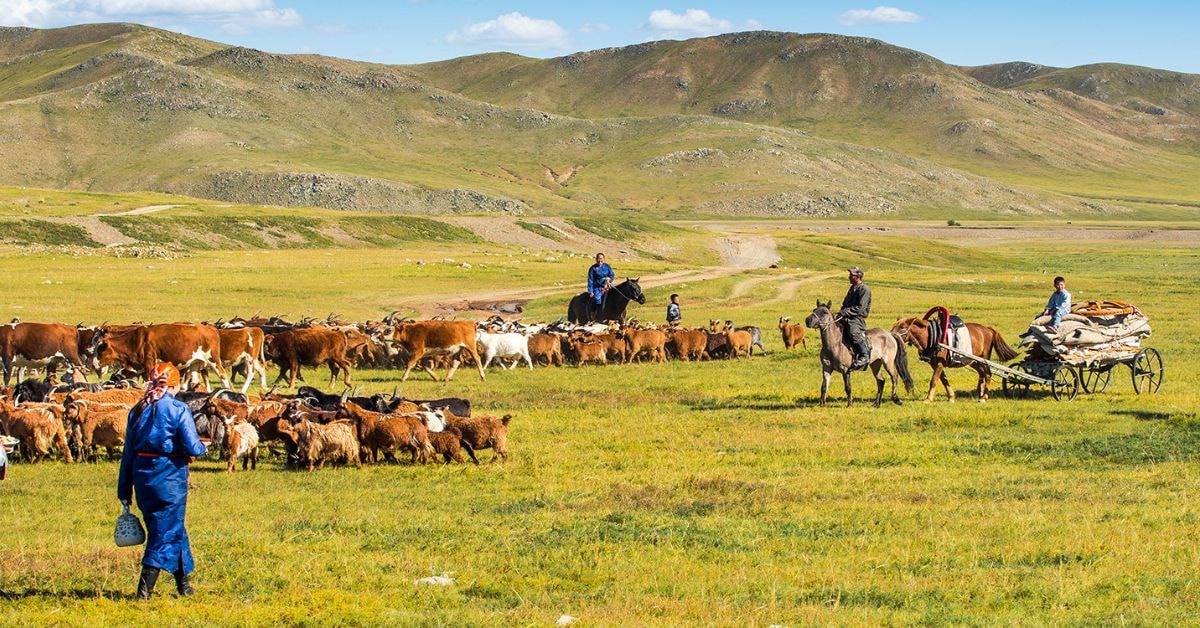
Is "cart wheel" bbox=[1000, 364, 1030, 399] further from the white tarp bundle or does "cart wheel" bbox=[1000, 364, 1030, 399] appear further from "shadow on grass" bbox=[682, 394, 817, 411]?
"shadow on grass" bbox=[682, 394, 817, 411]

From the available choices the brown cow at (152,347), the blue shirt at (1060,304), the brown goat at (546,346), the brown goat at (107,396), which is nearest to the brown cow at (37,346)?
the brown cow at (152,347)

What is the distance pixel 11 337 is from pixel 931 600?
76.4ft

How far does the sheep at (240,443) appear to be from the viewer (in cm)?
1902

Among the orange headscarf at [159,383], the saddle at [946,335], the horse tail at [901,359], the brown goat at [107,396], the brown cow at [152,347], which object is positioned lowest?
the brown goat at [107,396]

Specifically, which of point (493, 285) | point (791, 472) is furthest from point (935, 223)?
point (791, 472)

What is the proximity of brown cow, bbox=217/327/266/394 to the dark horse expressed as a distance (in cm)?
1387

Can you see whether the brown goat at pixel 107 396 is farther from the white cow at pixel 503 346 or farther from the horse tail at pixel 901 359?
the horse tail at pixel 901 359

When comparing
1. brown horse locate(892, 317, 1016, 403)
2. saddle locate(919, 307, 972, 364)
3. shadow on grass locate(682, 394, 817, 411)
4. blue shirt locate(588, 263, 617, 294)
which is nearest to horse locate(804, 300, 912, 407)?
brown horse locate(892, 317, 1016, 403)

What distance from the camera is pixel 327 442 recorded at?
1919 centimetres

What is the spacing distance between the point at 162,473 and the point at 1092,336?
19.7 meters

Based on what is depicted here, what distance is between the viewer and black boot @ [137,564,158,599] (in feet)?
38.2

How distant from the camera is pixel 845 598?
11.7 metres

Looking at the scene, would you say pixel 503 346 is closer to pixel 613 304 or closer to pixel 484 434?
pixel 613 304

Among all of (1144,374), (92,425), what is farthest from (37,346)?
(1144,374)
